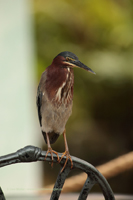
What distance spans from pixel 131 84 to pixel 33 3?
0.76 m

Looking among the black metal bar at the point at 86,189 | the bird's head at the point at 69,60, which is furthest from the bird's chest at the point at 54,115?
the black metal bar at the point at 86,189

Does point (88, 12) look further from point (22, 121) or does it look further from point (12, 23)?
point (22, 121)

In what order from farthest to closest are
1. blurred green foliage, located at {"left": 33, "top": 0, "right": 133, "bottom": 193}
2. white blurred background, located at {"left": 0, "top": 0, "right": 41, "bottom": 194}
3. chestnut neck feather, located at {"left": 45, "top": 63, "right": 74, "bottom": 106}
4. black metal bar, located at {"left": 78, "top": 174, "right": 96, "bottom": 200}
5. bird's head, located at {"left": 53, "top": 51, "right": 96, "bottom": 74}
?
blurred green foliage, located at {"left": 33, "top": 0, "right": 133, "bottom": 193} < white blurred background, located at {"left": 0, "top": 0, "right": 41, "bottom": 194} < chestnut neck feather, located at {"left": 45, "top": 63, "right": 74, "bottom": 106} < bird's head, located at {"left": 53, "top": 51, "right": 96, "bottom": 74} < black metal bar, located at {"left": 78, "top": 174, "right": 96, "bottom": 200}

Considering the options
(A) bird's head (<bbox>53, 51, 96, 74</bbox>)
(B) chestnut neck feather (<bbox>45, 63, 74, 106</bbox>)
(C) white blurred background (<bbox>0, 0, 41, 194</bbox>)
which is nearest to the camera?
(A) bird's head (<bbox>53, 51, 96, 74</bbox>)

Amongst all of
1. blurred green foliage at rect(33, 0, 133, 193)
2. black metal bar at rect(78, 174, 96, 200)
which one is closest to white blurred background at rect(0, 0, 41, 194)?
blurred green foliage at rect(33, 0, 133, 193)

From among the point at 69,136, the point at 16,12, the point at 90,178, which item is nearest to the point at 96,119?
the point at 69,136

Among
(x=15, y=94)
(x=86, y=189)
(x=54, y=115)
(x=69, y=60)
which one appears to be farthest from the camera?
(x=15, y=94)

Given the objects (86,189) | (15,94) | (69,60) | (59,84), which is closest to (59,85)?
(59,84)

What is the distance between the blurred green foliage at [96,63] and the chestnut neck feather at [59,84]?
2.76ft

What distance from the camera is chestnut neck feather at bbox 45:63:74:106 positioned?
2.67 feet

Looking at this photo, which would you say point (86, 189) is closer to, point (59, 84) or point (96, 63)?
point (59, 84)

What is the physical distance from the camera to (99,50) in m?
1.74

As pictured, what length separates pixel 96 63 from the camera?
1.70m

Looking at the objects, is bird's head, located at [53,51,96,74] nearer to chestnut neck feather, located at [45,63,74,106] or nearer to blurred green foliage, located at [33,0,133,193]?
chestnut neck feather, located at [45,63,74,106]
